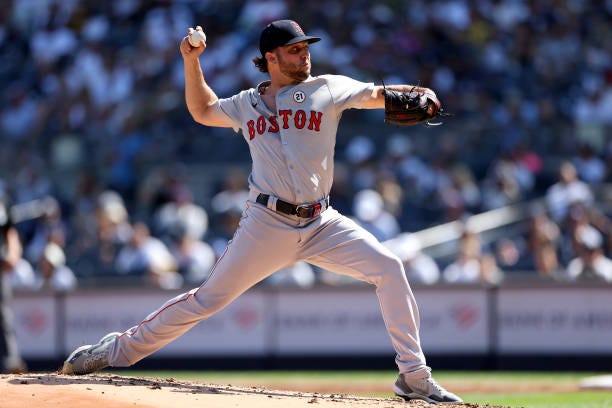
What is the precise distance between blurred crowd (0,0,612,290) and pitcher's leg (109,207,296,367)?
695cm

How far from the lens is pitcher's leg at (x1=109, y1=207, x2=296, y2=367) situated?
20.9ft

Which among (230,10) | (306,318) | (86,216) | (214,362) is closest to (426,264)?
(306,318)

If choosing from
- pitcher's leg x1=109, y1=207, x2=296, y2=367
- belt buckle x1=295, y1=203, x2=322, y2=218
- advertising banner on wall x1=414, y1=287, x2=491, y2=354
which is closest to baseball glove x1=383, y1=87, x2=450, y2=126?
belt buckle x1=295, y1=203, x2=322, y2=218

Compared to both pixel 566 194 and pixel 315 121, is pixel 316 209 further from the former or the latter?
pixel 566 194

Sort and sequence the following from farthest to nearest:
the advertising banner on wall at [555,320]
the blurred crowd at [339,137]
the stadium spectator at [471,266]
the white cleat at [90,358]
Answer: the blurred crowd at [339,137] < the stadium spectator at [471,266] < the advertising banner on wall at [555,320] < the white cleat at [90,358]

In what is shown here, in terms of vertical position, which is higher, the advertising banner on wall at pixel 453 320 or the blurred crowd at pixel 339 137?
the blurred crowd at pixel 339 137

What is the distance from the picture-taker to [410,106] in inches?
255

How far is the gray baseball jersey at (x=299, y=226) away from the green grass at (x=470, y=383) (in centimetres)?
213

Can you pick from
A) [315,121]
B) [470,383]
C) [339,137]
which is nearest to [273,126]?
[315,121]

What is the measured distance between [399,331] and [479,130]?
9.01 m

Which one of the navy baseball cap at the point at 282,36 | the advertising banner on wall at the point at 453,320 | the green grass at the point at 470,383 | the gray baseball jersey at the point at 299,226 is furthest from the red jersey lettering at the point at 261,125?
the advertising banner on wall at the point at 453,320

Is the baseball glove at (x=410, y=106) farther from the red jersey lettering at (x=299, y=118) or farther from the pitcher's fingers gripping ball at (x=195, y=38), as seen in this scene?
the pitcher's fingers gripping ball at (x=195, y=38)

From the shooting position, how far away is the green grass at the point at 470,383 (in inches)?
348

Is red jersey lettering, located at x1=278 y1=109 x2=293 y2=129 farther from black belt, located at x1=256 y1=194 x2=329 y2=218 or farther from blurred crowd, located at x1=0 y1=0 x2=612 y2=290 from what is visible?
blurred crowd, located at x1=0 y1=0 x2=612 y2=290
